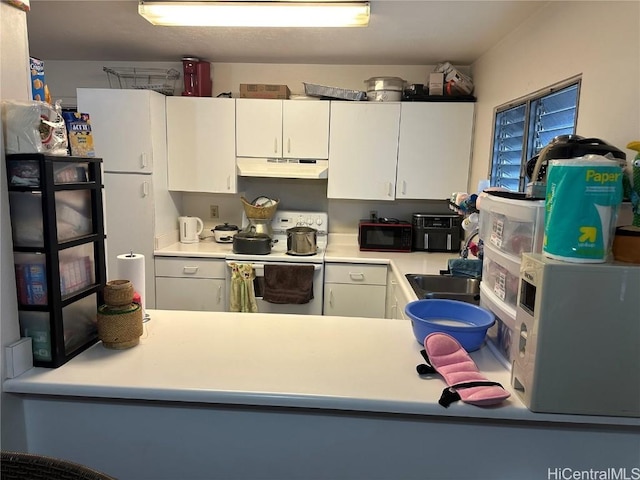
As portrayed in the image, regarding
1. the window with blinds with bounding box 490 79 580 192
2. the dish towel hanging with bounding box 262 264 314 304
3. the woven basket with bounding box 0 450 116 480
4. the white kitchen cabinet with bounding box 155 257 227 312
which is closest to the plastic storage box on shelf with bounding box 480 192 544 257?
the window with blinds with bounding box 490 79 580 192

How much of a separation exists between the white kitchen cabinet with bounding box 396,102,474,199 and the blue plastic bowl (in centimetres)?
192

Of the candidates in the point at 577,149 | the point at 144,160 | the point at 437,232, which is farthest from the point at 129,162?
the point at 577,149

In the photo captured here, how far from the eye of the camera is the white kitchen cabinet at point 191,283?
321cm

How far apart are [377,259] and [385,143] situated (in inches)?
37.4

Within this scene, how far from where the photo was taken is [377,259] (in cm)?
316

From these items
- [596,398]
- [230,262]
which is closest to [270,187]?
[230,262]

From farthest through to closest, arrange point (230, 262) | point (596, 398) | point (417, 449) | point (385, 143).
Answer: point (385, 143)
point (230, 262)
point (417, 449)
point (596, 398)

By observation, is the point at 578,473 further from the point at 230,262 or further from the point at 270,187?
the point at 270,187

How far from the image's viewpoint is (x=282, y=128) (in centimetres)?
335

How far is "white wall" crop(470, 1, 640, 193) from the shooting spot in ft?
4.73

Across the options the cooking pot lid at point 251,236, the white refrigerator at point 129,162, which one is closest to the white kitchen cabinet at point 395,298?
the cooking pot lid at point 251,236

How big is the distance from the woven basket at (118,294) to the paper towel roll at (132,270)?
102 millimetres

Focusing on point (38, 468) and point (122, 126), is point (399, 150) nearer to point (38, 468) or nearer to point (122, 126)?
point (122, 126)

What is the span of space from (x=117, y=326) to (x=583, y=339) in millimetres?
1329
